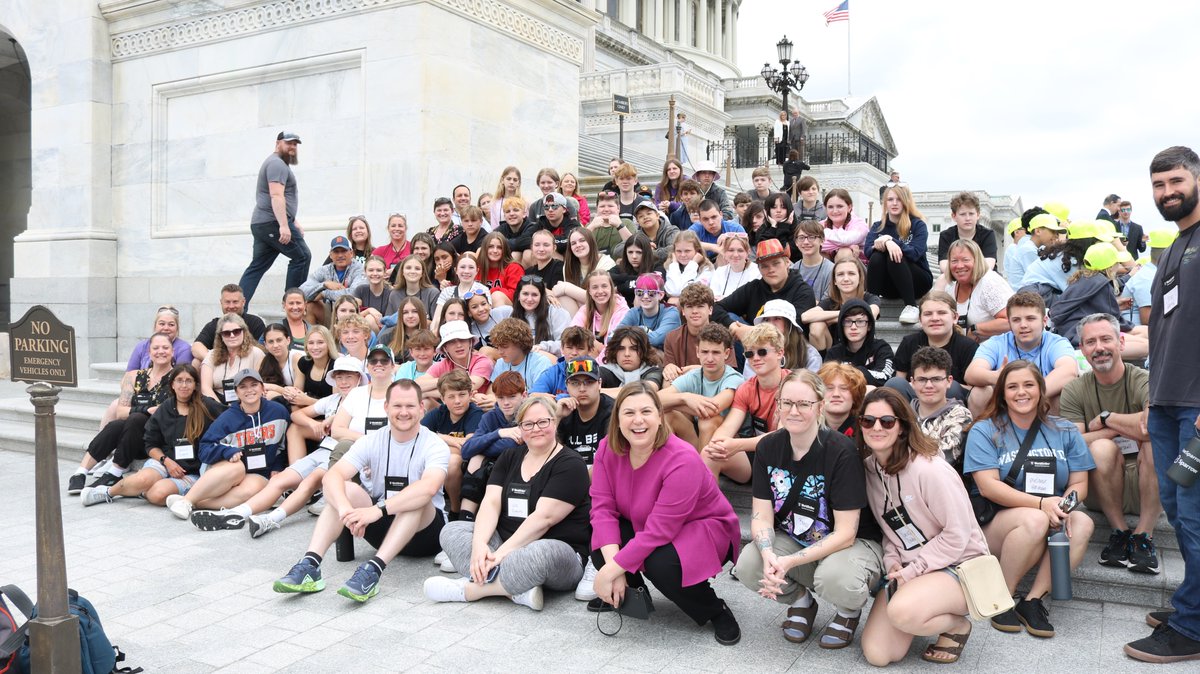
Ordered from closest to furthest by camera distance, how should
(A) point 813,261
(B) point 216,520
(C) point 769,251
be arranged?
(B) point 216,520, (C) point 769,251, (A) point 813,261

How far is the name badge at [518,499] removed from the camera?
5586mm

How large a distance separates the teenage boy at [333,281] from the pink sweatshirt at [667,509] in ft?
18.2

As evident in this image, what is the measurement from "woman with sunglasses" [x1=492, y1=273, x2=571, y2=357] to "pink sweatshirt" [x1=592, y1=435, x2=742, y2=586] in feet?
10.6

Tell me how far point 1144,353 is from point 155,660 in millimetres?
6634

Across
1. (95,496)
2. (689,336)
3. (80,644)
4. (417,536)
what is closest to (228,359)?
(95,496)

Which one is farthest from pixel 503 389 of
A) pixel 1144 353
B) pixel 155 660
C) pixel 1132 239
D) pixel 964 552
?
pixel 1132 239

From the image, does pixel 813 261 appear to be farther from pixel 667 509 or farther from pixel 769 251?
pixel 667 509

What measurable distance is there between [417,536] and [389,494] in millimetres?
349

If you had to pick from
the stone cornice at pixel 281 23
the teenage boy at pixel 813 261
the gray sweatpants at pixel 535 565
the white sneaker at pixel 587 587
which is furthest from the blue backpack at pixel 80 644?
the stone cornice at pixel 281 23

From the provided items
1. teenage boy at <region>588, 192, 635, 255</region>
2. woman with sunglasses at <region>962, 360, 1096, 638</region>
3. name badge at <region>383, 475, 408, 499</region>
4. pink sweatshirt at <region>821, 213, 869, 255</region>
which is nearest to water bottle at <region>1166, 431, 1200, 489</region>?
woman with sunglasses at <region>962, 360, 1096, 638</region>

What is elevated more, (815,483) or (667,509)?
(815,483)

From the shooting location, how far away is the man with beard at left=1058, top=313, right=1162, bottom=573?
5.14 metres

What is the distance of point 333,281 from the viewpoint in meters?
10.2

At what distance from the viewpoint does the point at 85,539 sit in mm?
6840
